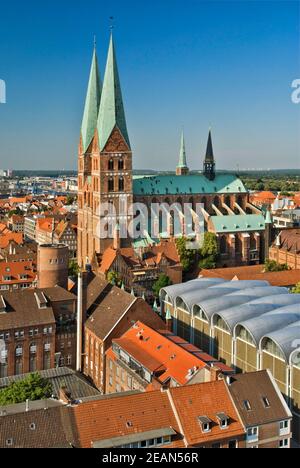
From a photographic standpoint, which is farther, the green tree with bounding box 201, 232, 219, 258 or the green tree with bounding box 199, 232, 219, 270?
the green tree with bounding box 201, 232, 219, 258

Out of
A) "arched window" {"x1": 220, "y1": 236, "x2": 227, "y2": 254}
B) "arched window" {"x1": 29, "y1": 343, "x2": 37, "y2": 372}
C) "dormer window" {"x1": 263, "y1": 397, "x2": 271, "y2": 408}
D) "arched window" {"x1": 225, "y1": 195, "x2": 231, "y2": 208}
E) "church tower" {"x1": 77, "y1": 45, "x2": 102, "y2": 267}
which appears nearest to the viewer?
"dormer window" {"x1": 263, "y1": 397, "x2": 271, "y2": 408}

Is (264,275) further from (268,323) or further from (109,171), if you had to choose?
(109,171)

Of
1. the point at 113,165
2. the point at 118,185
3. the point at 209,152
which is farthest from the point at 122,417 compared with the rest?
the point at 209,152

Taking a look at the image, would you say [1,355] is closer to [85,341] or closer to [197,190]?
[85,341]

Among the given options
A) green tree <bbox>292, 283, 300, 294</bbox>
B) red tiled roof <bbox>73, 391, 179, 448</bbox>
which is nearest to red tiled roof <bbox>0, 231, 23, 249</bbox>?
green tree <bbox>292, 283, 300, 294</bbox>

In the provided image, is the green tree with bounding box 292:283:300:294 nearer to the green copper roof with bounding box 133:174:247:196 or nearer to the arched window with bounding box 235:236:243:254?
the arched window with bounding box 235:236:243:254

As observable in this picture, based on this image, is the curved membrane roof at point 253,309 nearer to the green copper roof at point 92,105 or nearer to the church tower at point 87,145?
the church tower at point 87,145
